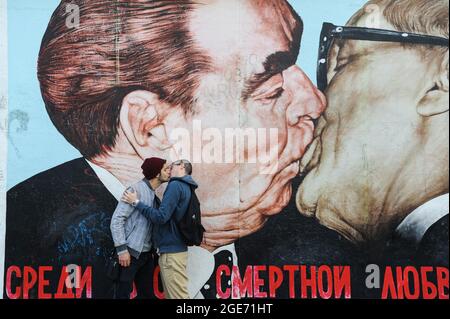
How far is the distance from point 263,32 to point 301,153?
3.96 ft

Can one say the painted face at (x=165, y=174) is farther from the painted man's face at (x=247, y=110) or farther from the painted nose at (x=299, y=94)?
the painted nose at (x=299, y=94)

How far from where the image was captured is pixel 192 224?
22.4 feet

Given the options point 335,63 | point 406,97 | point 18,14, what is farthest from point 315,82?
point 18,14

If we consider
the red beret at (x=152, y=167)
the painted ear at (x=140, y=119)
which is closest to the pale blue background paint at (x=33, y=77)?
the painted ear at (x=140, y=119)

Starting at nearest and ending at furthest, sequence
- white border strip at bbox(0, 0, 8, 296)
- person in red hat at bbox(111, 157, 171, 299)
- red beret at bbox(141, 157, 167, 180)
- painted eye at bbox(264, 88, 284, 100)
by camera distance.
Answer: person in red hat at bbox(111, 157, 171, 299), red beret at bbox(141, 157, 167, 180), white border strip at bbox(0, 0, 8, 296), painted eye at bbox(264, 88, 284, 100)

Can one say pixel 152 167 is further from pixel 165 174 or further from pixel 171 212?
pixel 171 212

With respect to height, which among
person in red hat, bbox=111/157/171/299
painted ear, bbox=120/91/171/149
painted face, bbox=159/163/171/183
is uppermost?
painted ear, bbox=120/91/171/149

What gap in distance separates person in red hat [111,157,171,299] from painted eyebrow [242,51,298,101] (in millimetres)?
1096

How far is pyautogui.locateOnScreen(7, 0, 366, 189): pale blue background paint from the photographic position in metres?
7.30

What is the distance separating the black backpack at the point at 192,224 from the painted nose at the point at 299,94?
1284 millimetres

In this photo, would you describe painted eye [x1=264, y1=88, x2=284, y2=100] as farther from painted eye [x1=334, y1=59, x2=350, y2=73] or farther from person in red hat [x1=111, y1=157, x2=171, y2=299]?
person in red hat [x1=111, y1=157, x2=171, y2=299]

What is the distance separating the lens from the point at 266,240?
24.1 ft

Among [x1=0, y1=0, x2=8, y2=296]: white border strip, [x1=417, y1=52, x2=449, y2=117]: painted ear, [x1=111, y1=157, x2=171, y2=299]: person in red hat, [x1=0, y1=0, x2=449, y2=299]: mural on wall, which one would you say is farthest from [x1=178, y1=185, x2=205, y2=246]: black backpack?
[x1=417, y1=52, x2=449, y2=117]: painted ear

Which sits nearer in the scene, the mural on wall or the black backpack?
the black backpack
